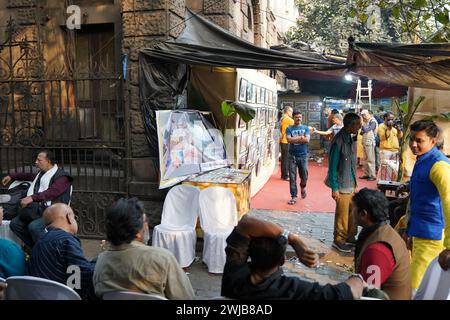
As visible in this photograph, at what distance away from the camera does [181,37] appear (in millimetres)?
5965

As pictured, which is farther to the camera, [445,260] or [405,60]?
[405,60]

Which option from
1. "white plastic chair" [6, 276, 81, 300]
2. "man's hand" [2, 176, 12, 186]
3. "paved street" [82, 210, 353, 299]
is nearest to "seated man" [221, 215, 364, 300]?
"white plastic chair" [6, 276, 81, 300]

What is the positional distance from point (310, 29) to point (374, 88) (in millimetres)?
7837

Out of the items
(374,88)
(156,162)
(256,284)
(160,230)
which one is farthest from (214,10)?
(256,284)

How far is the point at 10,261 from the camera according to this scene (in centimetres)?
299

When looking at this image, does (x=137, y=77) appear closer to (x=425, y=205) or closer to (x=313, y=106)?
(x=425, y=205)

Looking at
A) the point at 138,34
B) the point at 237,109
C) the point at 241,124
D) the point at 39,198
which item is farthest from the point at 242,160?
the point at 39,198

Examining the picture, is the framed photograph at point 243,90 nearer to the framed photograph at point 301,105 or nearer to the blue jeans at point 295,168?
the blue jeans at point 295,168

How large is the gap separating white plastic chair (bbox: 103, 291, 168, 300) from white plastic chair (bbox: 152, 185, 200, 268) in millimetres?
2643

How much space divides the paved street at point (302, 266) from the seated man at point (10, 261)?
1905 mm

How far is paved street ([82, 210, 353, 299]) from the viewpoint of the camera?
187 inches

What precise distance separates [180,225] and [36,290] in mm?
3010

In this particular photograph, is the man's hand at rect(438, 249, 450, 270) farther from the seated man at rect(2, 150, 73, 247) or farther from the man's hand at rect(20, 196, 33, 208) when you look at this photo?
the man's hand at rect(20, 196, 33, 208)

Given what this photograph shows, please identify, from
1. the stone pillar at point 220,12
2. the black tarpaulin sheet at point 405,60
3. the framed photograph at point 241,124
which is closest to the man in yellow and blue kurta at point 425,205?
the black tarpaulin sheet at point 405,60
